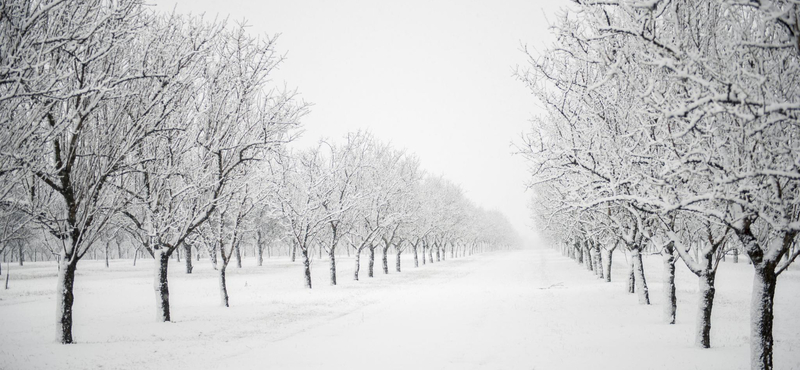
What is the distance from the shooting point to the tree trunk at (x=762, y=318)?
7117mm

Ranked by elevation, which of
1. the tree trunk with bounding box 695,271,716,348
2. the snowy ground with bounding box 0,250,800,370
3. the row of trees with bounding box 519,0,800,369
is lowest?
the snowy ground with bounding box 0,250,800,370

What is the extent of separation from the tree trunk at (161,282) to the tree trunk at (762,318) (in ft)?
51.3

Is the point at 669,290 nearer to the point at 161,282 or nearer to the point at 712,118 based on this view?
the point at 712,118

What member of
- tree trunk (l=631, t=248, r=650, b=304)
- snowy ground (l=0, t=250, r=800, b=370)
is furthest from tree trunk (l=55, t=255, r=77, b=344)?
tree trunk (l=631, t=248, r=650, b=304)

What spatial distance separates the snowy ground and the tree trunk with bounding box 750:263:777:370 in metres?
1.48

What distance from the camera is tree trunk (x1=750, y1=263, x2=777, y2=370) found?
23.4ft

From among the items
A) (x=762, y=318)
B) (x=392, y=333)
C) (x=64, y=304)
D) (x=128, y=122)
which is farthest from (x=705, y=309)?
(x=64, y=304)

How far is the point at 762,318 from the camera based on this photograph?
7223 mm

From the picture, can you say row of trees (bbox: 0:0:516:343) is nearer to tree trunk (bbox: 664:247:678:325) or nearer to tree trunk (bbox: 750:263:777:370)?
tree trunk (bbox: 750:263:777:370)

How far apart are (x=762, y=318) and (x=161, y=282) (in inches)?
641

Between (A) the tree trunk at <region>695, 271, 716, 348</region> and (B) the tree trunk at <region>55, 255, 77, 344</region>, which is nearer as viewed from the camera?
(A) the tree trunk at <region>695, 271, 716, 348</region>

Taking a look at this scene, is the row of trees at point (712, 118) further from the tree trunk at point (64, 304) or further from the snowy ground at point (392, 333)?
the tree trunk at point (64, 304)

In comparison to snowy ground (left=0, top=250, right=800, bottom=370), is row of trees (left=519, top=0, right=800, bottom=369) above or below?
above

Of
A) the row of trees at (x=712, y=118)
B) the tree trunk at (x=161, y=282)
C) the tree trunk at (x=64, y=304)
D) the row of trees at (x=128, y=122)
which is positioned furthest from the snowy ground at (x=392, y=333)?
the row of trees at (x=712, y=118)
